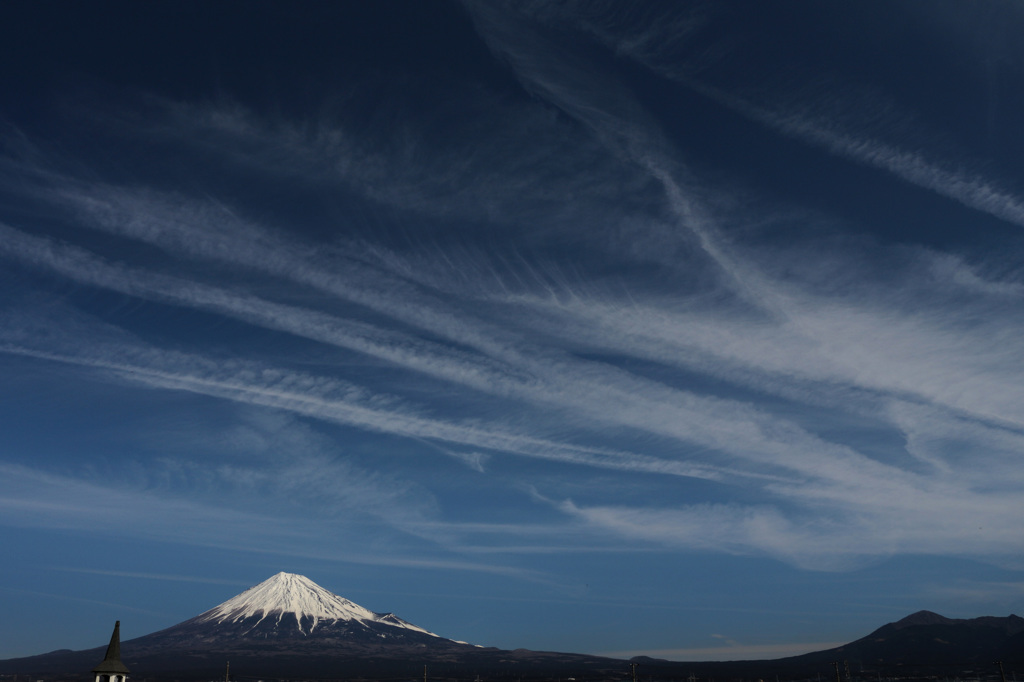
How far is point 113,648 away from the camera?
63.7 meters
